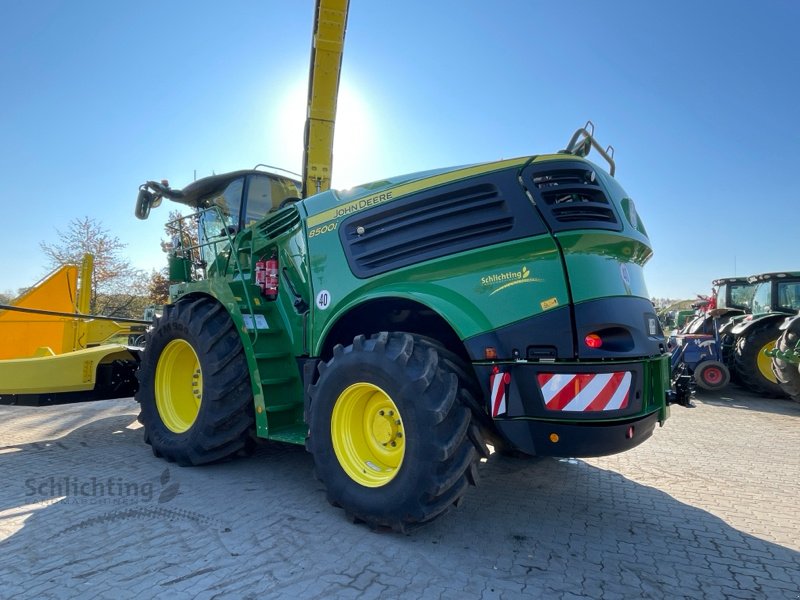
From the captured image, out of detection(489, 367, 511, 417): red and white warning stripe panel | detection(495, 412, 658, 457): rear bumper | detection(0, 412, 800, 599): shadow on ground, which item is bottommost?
detection(0, 412, 800, 599): shadow on ground

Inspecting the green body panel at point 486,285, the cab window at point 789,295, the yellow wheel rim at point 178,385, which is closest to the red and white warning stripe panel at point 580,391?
the green body panel at point 486,285

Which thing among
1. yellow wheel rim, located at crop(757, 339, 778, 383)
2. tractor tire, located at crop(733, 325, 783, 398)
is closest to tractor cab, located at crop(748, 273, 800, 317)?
tractor tire, located at crop(733, 325, 783, 398)

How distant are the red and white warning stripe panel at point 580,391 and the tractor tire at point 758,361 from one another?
8166mm

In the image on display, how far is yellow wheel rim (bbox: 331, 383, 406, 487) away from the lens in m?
3.04

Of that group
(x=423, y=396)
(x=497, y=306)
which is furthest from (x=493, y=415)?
(x=497, y=306)

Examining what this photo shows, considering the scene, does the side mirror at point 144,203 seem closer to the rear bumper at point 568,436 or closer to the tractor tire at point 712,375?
the rear bumper at point 568,436

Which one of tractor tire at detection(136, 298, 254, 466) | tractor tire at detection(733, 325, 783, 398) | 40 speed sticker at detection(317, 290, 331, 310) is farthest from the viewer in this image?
tractor tire at detection(733, 325, 783, 398)

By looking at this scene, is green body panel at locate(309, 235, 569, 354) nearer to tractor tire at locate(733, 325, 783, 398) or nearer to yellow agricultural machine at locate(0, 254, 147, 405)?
yellow agricultural machine at locate(0, 254, 147, 405)

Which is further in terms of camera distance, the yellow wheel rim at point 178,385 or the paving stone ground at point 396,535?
the yellow wheel rim at point 178,385

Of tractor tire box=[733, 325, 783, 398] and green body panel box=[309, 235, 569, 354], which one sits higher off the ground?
green body panel box=[309, 235, 569, 354]

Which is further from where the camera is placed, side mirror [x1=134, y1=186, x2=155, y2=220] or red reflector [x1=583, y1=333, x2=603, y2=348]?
side mirror [x1=134, y1=186, x2=155, y2=220]

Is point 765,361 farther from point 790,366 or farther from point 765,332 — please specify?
point 790,366

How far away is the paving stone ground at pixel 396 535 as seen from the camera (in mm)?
2383

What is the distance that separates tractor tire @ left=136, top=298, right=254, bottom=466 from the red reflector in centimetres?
265
